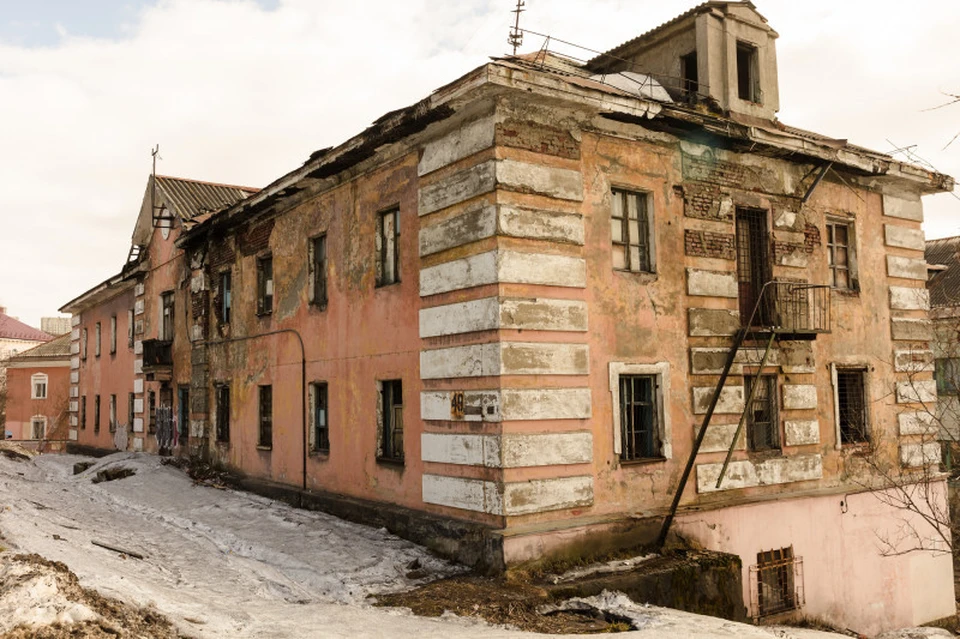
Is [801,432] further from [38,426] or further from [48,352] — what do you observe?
[38,426]

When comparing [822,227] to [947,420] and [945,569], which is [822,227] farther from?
[947,420]

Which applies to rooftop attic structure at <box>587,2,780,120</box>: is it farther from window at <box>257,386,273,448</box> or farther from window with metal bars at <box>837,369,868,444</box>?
window at <box>257,386,273,448</box>

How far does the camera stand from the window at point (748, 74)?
1402 centimetres

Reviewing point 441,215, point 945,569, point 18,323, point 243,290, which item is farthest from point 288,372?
point 18,323

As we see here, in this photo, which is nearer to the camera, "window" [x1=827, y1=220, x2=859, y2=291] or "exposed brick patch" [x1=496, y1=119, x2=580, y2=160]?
"exposed brick patch" [x1=496, y1=119, x2=580, y2=160]

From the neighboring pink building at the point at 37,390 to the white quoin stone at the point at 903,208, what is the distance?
39.2 meters

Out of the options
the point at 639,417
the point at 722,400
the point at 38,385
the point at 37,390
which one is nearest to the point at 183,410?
the point at 639,417

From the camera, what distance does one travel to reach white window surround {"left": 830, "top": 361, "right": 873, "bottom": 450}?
44.7 feet

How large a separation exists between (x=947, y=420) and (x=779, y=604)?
15809mm

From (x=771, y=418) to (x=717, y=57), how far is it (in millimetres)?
6085

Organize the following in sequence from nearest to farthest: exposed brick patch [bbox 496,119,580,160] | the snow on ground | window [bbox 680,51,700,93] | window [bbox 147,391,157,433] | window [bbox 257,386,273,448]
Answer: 1. the snow on ground
2. exposed brick patch [bbox 496,119,580,160]
3. window [bbox 680,51,700,93]
4. window [bbox 257,386,273,448]
5. window [bbox 147,391,157,433]

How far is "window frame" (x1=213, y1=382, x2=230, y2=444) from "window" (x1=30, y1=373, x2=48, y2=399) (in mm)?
28625

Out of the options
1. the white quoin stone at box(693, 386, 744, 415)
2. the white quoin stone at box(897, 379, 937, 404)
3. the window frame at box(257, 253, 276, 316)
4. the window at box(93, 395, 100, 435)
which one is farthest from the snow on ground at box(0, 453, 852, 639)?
the window at box(93, 395, 100, 435)

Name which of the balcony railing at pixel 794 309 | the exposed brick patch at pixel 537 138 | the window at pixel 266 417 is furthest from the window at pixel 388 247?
the balcony railing at pixel 794 309
